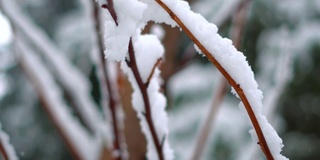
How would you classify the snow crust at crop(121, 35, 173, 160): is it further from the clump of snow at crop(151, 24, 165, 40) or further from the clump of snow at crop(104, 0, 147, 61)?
the clump of snow at crop(151, 24, 165, 40)

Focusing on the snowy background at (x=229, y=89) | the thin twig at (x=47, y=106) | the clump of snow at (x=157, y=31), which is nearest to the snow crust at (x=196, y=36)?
the clump of snow at (x=157, y=31)

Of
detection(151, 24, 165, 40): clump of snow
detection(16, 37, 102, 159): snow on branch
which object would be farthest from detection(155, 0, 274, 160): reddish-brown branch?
detection(16, 37, 102, 159): snow on branch

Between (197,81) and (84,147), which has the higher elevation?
(197,81)

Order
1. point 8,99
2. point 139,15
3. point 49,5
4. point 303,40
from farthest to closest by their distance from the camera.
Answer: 1. point 49,5
2. point 8,99
3. point 303,40
4. point 139,15

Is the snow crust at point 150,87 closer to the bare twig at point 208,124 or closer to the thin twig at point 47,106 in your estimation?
the bare twig at point 208,124

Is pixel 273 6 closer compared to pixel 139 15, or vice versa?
pixel 139 15

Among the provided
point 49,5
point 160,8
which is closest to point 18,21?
point 160,8

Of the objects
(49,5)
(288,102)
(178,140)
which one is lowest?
(178,140)

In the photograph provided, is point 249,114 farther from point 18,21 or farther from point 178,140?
point 178,140
